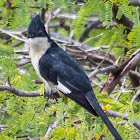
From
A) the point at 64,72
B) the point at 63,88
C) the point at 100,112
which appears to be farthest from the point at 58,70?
the point at 100,112

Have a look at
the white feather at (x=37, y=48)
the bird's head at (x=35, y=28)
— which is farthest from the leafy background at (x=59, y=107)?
the white feather at (x=37, y=48)

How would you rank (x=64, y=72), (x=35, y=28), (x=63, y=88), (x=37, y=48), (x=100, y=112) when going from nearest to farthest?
(x=100, y=112) → (x=63, y=88) → (x=64, y=72) → (x=35, y=28) → (x=37, y=48)

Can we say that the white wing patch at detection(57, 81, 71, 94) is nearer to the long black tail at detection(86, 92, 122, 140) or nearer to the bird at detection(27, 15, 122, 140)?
the bird at detection(27, 15, 122, 140)

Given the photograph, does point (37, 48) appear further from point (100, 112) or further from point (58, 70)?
point (100, 112)

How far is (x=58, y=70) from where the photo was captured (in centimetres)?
300

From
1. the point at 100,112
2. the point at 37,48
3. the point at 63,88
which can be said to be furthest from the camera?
the point at 37,48

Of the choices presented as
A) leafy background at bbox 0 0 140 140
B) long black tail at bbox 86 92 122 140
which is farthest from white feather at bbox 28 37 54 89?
long black tail at bbox 86 92 122 140

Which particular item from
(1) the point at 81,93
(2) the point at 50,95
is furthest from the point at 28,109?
(1) the point at 81,93

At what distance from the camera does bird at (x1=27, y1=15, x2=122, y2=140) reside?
277 cm

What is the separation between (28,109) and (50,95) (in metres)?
0.27

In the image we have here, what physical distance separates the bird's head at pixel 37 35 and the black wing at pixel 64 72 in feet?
0.32

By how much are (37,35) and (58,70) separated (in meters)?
0.39

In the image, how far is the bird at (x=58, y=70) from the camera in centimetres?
277

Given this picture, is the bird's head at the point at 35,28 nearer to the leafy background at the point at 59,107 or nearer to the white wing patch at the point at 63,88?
the leafy background at the point at 59,107
